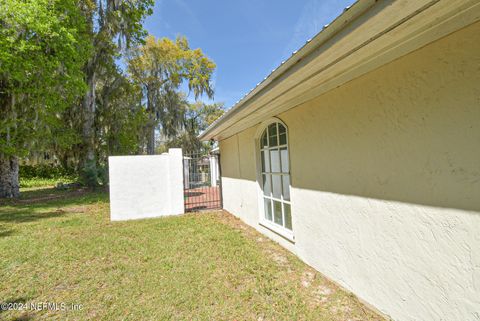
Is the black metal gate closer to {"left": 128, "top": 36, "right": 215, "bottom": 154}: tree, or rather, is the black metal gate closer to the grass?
the grass

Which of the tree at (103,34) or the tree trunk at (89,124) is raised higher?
the tree at (103,34)

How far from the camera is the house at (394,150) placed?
62.9 inches

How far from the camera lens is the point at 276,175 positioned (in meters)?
4.54

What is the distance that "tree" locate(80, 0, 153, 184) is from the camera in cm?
1367

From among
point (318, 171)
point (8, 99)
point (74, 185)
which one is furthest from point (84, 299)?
point (74, 185)

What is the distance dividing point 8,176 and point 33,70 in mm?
5499

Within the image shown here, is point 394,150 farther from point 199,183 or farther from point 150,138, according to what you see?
point 150,138

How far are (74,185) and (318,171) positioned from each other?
670 inches

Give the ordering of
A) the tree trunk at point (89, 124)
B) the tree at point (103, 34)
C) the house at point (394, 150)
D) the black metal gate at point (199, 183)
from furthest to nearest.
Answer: the tree trunk at point (89, 124), the tree at point (103, 34), the black metal gate at point (199, 183), the house at point (394, 150)

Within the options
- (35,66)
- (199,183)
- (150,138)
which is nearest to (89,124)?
(150,138)

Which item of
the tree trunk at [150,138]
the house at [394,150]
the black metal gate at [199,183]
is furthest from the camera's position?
the tree trunk at [150,138]

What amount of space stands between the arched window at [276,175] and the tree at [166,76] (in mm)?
16598

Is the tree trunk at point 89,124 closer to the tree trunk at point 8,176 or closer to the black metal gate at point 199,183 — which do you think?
the tree trunk at point 8,176

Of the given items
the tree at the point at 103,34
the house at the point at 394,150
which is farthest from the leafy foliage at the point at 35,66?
the house at the point at 394,150
